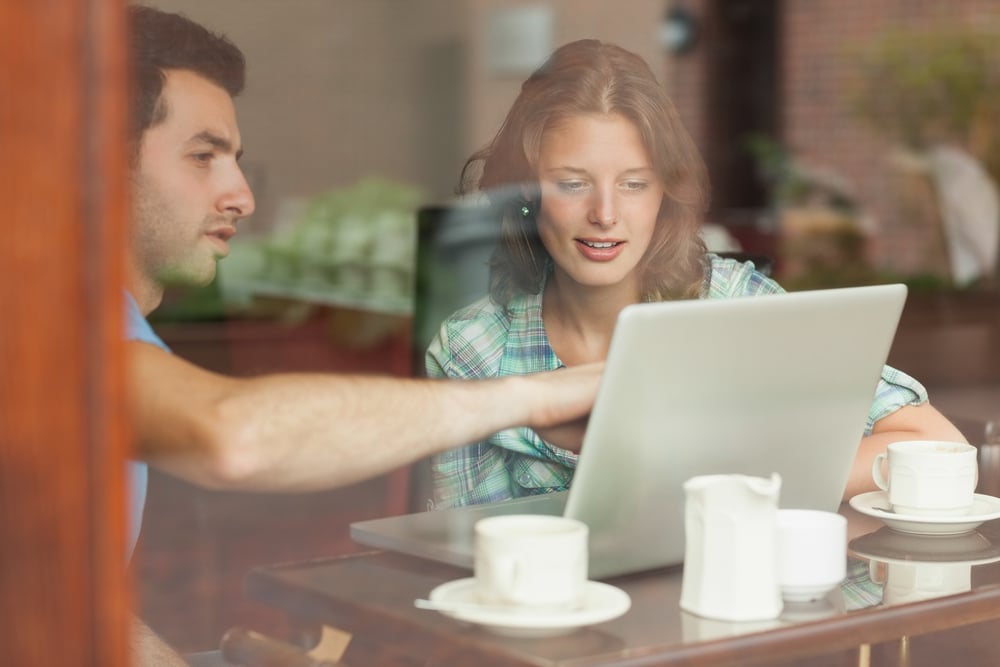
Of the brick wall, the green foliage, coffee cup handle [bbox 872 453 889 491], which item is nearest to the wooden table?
coffee cup handle [bbox 872 453 889 491]

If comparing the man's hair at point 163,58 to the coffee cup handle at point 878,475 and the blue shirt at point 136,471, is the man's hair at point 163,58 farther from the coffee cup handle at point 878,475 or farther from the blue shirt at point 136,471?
the coffee cup handle at point 878,475

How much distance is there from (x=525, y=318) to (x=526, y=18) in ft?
0.90

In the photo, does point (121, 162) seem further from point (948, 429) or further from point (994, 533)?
point (948, 429)

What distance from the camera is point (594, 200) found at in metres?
1.05

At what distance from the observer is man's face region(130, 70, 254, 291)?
2.79 ft

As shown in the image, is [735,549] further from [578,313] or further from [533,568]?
[578,313]

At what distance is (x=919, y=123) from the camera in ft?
14.1

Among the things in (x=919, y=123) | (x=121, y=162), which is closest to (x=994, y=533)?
(x=121, y=162)

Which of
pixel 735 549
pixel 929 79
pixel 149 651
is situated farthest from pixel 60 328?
pixel 929 79

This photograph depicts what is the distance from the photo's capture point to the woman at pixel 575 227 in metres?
1.04

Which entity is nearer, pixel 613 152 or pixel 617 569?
pixel 617 569

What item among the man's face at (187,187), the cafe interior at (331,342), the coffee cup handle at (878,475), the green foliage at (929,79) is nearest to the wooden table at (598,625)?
the cafe interior at (331,342)

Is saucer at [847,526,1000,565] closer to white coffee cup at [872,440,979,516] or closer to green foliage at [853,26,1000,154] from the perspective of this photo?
white coffee cup at [872,440,979,516]

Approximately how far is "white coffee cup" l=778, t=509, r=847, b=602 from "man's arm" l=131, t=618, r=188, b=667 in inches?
15.0
